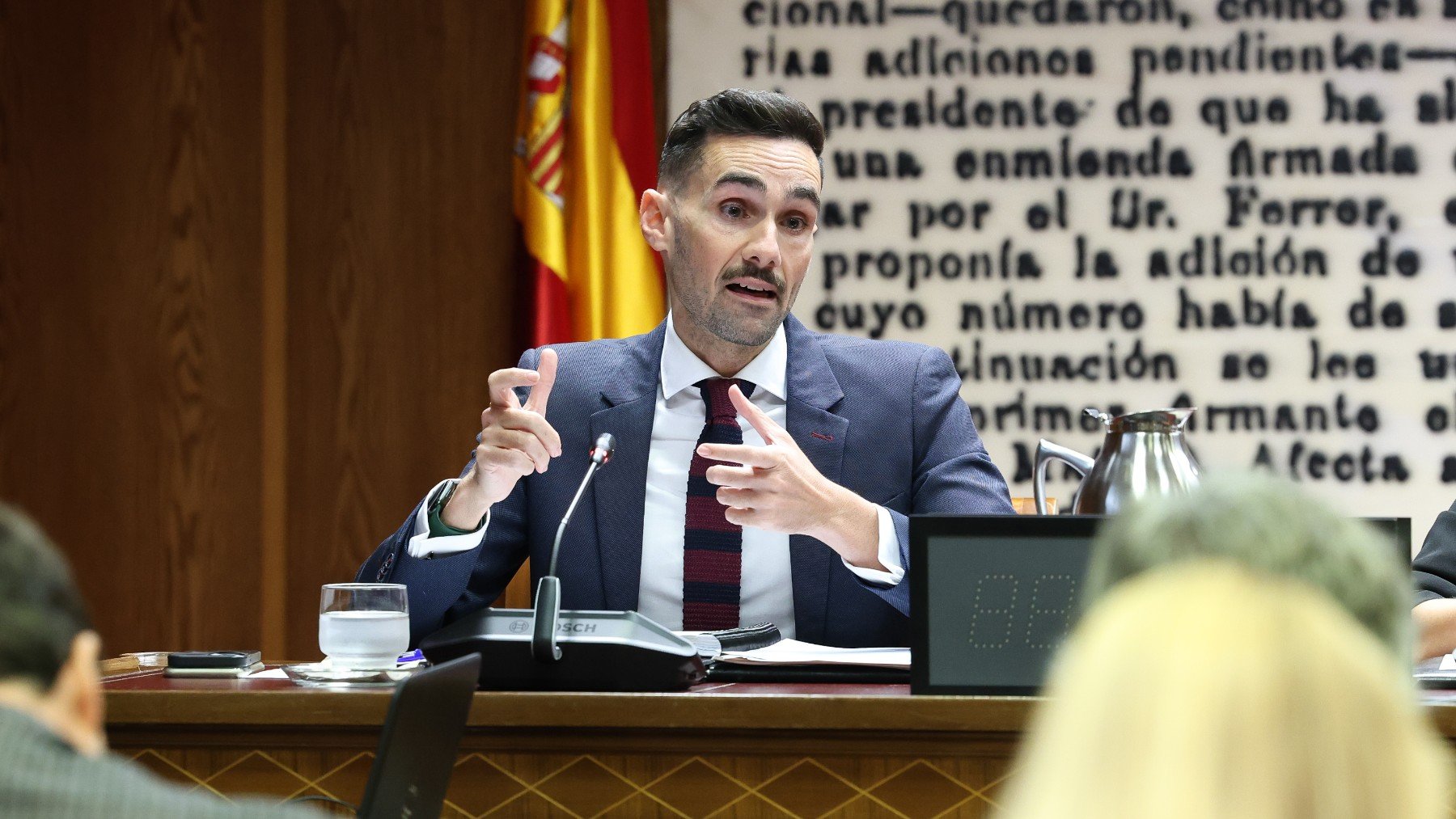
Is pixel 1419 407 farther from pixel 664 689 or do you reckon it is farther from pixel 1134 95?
pixel 664 689

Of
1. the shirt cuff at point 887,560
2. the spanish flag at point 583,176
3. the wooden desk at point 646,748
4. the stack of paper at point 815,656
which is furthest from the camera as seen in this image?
the spanish flag at point 583,176

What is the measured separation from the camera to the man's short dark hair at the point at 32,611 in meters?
0.62

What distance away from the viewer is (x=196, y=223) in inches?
142

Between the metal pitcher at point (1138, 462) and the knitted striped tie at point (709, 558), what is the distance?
0.55m

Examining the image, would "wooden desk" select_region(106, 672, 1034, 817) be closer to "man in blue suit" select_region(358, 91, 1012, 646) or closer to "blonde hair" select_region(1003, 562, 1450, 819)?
"man in blue suit" select_region(358, 91, 1012, 646)

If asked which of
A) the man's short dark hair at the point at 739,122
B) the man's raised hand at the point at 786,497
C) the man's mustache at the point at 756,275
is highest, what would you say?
the man's short dark hair at the point at 739,122

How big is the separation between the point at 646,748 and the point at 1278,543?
104 centimetres

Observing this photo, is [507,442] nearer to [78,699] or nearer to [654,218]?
[654,218]

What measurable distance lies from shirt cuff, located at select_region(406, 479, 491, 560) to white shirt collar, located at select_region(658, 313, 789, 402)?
0.46 metres

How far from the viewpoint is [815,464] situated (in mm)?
2223

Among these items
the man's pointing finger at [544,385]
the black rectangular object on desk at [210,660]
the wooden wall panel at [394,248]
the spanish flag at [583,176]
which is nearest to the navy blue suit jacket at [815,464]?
the man's pointing finger at [544,385]

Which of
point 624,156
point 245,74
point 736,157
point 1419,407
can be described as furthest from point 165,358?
point 1419,407

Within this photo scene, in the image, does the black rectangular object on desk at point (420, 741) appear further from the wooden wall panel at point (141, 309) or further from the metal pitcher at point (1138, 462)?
the wooden wall panel at point (141, 309)

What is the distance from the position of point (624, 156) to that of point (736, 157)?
121cm
